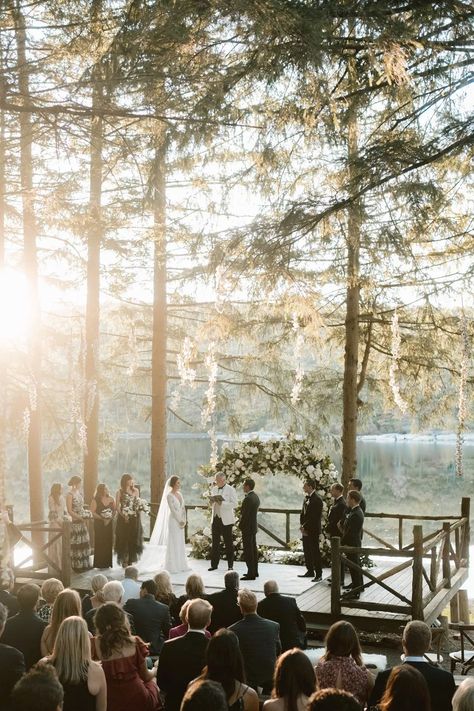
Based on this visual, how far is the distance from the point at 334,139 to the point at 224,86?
5.93ft

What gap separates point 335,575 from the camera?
1134 cm

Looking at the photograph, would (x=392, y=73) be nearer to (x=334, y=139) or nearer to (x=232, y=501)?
(x=334, y=139)

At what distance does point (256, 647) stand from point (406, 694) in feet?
9.15

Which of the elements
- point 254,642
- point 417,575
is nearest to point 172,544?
point 417,575

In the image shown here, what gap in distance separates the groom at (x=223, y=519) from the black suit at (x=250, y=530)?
57 centimetres

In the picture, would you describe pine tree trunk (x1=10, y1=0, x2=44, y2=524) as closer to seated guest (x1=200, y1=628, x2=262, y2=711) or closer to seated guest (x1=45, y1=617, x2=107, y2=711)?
seated guest (x1=45, y1=617, x2=107, y2=711)

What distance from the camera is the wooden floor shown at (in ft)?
37.9

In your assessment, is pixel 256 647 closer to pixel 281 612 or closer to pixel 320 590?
pixel 281 612

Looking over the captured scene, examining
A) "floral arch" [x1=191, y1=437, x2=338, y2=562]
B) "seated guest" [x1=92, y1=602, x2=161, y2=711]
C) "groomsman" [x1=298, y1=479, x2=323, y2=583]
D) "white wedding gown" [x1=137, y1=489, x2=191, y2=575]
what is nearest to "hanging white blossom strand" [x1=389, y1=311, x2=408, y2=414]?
"floral arch" [x1=191, y1=437, x2=338, y2=562]

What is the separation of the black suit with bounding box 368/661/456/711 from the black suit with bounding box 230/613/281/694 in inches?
70.4

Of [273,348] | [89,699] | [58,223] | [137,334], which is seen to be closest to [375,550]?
[89,699]

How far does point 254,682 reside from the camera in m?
7.35

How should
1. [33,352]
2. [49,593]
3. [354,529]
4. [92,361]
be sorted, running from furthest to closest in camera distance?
[92,361]
[33,352]
[354,529]
[49,593]

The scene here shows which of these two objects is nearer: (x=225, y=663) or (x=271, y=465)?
(x=225, y=663)
